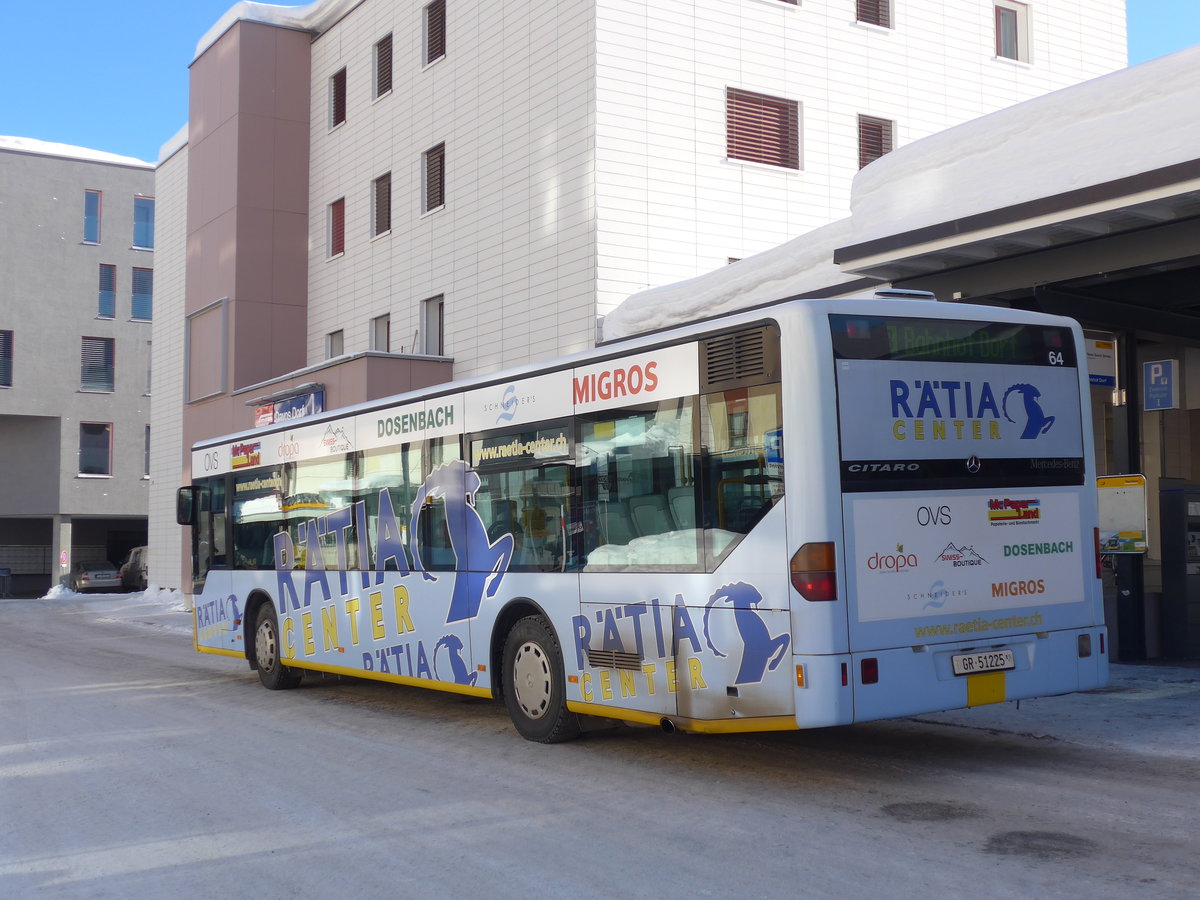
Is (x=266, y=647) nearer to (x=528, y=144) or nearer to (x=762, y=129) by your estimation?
(x=528, y=144)

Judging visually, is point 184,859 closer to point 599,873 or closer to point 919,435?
point 599,873

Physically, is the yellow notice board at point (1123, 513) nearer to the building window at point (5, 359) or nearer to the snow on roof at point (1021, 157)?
the snow on roof at point (1021, 157)

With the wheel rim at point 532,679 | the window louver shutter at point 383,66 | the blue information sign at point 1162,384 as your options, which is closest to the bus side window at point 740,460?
the wheel rim at point 532,679

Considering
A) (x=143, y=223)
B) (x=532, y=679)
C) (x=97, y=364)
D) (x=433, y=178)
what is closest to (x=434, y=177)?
(x=433, y=178)

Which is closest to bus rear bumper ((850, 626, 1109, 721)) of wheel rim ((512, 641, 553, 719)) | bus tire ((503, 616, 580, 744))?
bus tire ((503, 616, 580, 744))

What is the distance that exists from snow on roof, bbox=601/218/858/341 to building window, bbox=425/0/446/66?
8.54 meters

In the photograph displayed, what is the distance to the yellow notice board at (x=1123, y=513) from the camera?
41.7 ft

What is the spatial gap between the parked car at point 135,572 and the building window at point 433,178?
26596 millimetres

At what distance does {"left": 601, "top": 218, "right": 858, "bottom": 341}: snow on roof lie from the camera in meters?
15.1

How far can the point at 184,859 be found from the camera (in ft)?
20.3

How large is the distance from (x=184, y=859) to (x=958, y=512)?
15.4 feet

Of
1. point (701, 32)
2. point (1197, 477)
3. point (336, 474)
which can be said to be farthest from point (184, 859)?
point (701, 32)

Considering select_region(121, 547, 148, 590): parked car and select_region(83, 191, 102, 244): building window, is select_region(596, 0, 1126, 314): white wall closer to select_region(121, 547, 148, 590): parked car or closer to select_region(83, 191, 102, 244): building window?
select_region(121, 547, 148, 590): parked car

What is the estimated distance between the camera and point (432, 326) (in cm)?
2516
